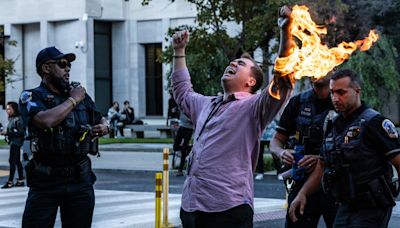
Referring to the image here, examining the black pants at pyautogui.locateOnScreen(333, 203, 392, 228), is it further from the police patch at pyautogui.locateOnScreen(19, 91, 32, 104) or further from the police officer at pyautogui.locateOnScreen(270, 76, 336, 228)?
the police patch at pyautogui.locateOnScreen(19, 91, 32, 104)

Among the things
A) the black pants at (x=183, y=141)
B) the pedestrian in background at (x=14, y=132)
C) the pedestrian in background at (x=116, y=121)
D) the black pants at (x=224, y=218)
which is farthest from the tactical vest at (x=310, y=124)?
the pedestrian in background at (x=116, y=121)

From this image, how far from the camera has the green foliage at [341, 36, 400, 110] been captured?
28922 millimetres

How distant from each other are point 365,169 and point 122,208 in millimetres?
6467

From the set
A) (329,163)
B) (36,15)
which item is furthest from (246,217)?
(36,15)

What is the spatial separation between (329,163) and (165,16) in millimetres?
34029

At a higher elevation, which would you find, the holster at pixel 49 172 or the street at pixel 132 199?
the holster at pixel 49 172

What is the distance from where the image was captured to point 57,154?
5.58m

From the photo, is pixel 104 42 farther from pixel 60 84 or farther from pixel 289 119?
pixel 60 84

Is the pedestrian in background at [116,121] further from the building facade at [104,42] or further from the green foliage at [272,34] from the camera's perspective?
the building facade at [104,42]

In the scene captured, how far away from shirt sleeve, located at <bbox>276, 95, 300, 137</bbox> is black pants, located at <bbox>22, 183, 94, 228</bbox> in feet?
5.46

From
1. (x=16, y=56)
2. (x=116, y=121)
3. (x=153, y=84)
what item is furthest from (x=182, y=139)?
(x=16, y=56)

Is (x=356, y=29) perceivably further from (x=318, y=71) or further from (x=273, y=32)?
(x=318, y=71)

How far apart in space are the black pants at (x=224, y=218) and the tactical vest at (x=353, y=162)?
0.81 m

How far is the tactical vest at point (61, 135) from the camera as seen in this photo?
554 centimetres
